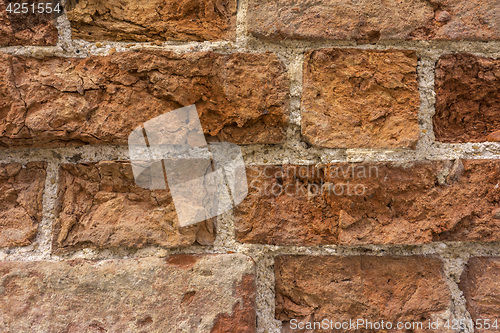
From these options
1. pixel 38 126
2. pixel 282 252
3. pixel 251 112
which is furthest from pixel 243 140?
pixel 38 126

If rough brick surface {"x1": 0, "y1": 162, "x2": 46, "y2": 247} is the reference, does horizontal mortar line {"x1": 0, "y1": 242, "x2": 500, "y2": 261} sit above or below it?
below

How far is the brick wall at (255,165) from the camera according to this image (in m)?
0.47

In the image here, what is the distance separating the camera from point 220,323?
47 centimetres

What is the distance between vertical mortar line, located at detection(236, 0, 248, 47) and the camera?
484 mm

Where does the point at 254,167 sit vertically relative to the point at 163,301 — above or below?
above

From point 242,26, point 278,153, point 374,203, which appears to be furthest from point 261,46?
point 374,203

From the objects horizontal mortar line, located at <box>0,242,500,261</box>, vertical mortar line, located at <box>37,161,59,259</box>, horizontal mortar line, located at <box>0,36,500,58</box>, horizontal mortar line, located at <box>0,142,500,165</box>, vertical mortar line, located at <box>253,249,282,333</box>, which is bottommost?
vertical mortar line, located at <box>253,249,282,333</box>

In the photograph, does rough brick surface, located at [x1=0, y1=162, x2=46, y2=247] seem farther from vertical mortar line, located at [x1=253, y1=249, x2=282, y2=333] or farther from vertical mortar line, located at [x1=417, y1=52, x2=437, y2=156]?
vertical mortar line, located at [x1=417, y1=52, x2=437, y2=156]

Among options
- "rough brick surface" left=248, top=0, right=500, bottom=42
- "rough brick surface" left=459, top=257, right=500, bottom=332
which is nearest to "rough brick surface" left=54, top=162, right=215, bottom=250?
"rough brick surface" left=248, top=0, right=500, bottom=42

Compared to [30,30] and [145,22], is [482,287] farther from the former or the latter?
[30,30]

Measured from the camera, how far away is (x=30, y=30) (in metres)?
0.48

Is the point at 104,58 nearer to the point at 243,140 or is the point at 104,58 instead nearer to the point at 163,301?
the point at 243,140

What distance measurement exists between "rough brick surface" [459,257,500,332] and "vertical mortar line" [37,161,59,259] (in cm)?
58

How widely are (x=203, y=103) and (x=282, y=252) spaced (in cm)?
24
